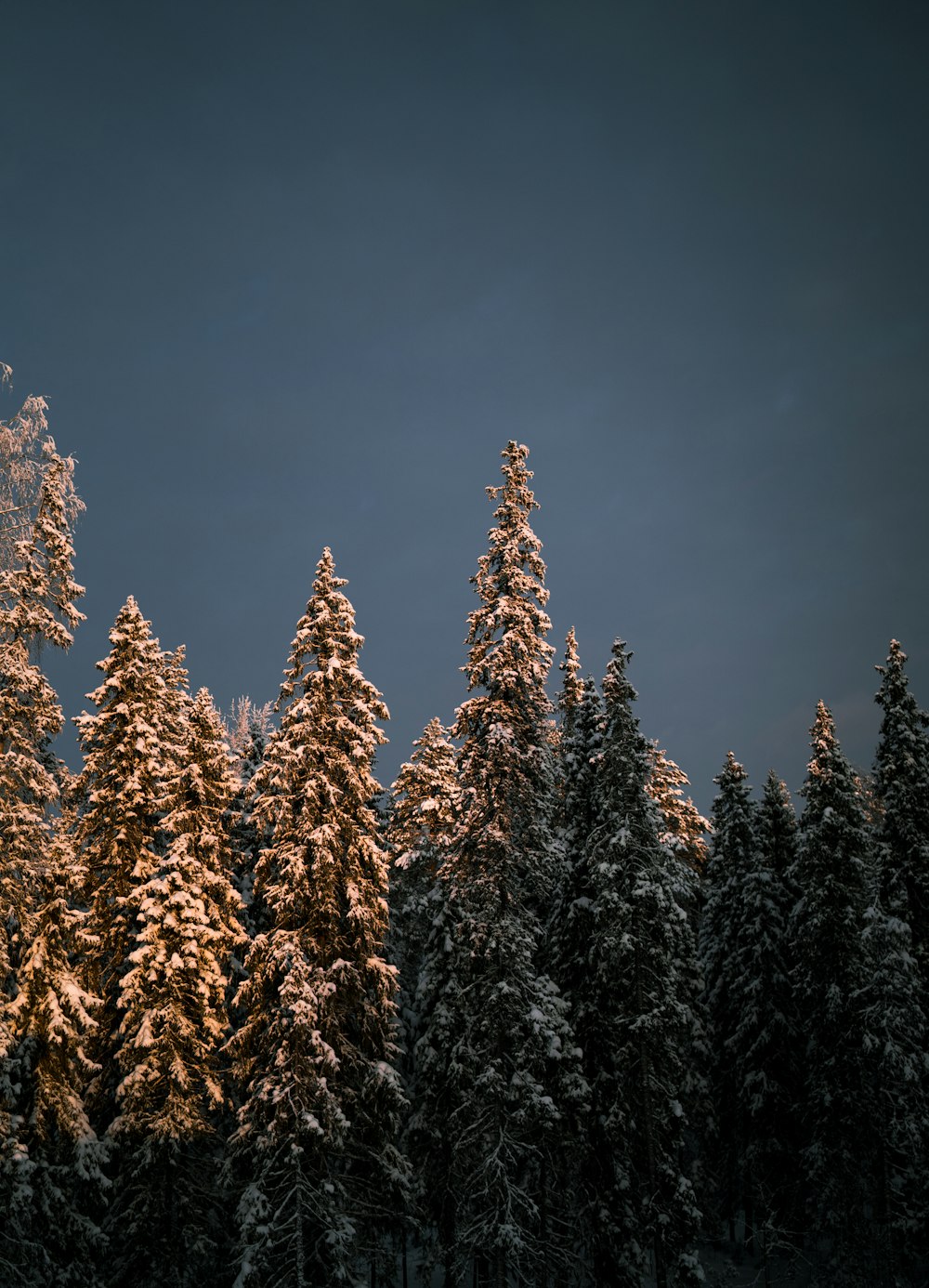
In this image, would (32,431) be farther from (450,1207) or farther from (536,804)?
(450,1207)

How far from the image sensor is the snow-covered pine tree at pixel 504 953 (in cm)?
2195

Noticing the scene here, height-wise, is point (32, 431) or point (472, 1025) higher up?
point (32, 431)

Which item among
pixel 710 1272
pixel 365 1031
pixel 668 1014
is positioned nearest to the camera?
pixel 365 1031

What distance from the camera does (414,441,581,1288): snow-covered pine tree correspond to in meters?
22.0

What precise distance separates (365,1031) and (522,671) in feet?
32.5

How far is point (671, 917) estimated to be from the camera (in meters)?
26.2

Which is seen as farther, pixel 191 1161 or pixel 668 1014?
pixel 668 1014

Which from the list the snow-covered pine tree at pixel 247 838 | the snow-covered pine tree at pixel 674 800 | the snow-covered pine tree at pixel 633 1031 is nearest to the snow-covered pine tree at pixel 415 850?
the snow-covered pine tree at pixel 247 838

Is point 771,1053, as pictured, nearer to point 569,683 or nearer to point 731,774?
point 731,774

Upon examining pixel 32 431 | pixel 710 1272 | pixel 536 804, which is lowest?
pixel 710 1272

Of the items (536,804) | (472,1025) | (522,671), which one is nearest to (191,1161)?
(472,1025)

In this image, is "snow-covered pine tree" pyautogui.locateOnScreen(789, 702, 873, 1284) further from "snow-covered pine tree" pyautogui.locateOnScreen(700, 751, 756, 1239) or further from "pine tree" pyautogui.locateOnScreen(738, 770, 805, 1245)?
"snow-covered pine tree" pyautogui.locateOnScreen(700, 751, 756, 1239)

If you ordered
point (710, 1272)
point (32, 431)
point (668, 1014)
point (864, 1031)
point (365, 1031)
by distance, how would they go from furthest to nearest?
point (710, 1272) → point (864, 1031) → point (668, 1014) → point (365, 1031) → point (32, 431)

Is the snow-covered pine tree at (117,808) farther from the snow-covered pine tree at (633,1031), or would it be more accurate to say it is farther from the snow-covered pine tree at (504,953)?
the snow-covered pine tree at (633,1031)
